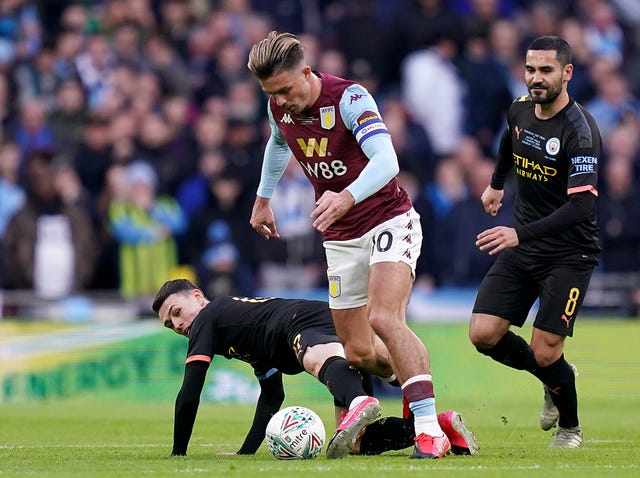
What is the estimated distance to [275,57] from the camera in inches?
342

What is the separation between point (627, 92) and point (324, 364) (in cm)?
1215

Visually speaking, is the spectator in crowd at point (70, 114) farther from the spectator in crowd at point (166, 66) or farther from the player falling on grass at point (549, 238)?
the player falling on grass at point (549, 238)

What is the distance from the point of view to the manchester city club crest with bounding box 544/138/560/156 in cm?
973

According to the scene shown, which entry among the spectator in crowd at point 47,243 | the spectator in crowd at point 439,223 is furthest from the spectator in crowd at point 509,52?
the spectator in crowd at point 47,243

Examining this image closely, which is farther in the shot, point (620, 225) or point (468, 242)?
point (468, 242)

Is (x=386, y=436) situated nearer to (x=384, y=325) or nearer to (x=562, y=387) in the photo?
(x=384, y=325)

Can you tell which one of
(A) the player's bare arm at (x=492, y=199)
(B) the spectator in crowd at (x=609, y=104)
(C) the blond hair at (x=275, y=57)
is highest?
(C) the blond hair at (x=275, y=57)

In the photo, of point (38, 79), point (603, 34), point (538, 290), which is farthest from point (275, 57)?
point (603, 34)

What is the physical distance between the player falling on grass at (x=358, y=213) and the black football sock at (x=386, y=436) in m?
0.35

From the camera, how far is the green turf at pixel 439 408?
7984 mm

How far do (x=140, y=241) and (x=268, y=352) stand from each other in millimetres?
8336

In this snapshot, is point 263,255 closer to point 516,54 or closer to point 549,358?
point 516,54

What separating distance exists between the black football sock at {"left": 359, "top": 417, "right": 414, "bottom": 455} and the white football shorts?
0.84 meters

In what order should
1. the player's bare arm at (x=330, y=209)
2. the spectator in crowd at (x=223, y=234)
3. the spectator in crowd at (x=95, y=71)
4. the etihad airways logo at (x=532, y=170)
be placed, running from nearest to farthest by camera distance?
the player's bare arm at (x=330, y=209) < the etihad airways logo at (x=532, y=170) < the spectator in crowd at (x=223, y=234) < the spectator in crowd at (x=95, y=71)
